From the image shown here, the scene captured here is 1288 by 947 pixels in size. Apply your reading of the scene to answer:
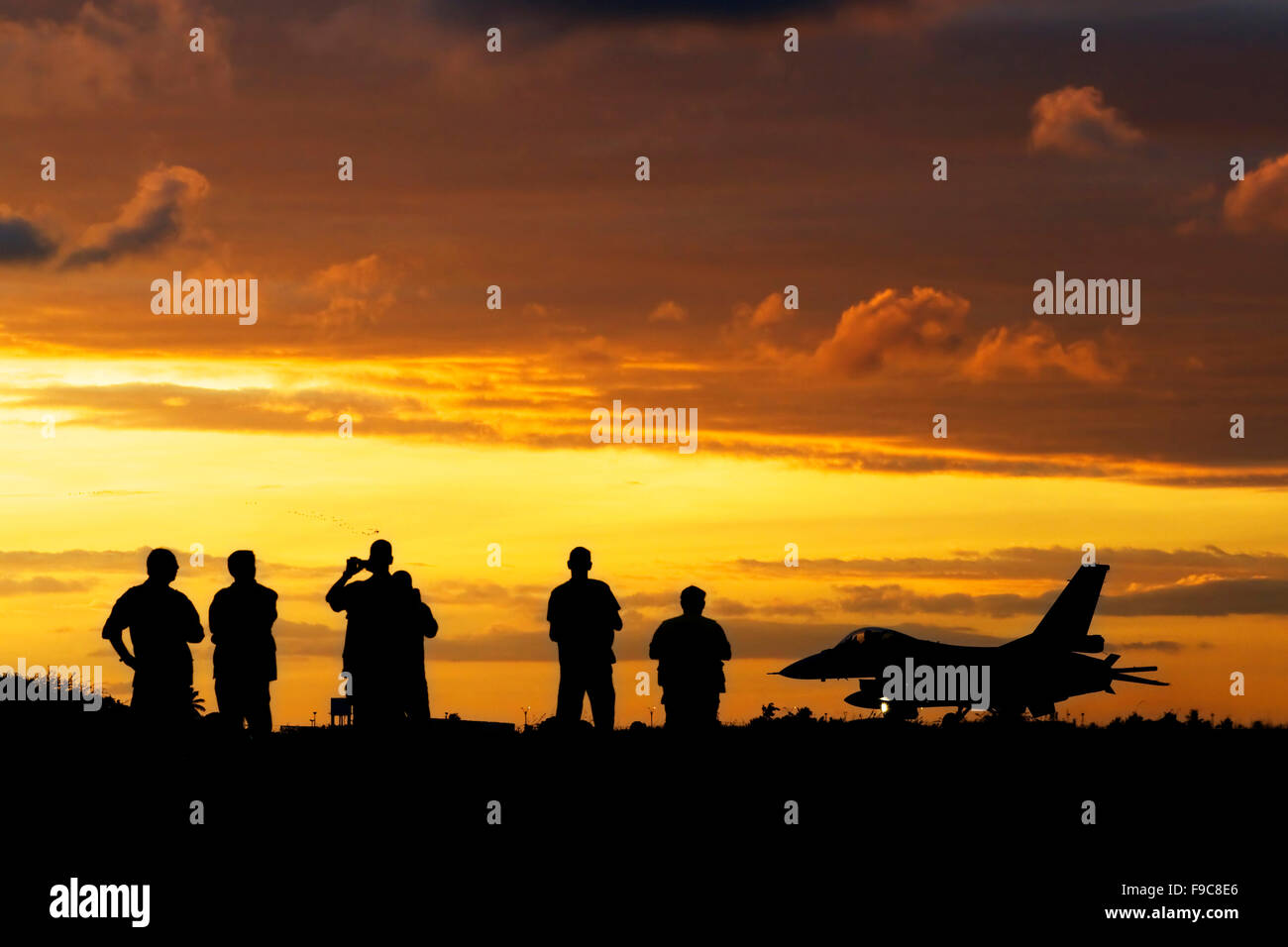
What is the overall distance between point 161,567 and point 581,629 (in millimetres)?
5072

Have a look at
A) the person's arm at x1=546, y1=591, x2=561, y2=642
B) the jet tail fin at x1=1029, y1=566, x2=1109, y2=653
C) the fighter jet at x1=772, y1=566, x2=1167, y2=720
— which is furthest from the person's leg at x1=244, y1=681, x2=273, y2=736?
the jet tail fin at x1=1029, y1=566, x2=1109, y2=653

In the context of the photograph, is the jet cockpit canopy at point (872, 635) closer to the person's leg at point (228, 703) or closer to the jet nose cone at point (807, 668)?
the jet nose cone at point (807, 668)

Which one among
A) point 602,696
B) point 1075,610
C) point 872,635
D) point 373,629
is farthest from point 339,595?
point 1075,610

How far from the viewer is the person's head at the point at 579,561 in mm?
19703

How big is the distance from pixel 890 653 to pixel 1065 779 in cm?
2552

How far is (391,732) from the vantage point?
18.9 metres

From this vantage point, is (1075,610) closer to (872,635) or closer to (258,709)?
(872,635)

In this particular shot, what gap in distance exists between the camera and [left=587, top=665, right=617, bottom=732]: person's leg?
798 inches

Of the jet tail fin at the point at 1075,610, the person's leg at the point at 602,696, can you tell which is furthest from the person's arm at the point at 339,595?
the jet tail fin at the point at 1075,610

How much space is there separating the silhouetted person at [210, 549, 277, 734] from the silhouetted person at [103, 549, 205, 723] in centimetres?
60

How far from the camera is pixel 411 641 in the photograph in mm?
18734
